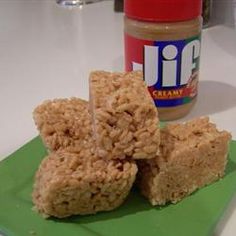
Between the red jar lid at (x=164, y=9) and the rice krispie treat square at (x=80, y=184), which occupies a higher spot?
the red jar lid at (x=164, y=9)

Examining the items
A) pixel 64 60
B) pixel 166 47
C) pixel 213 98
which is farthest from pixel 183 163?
pixel 64 60

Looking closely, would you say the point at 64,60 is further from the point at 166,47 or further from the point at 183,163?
the point at 183,163

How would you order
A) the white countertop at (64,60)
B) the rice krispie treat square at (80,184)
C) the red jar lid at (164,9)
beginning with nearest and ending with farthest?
1. the rice krispie treat square at (80,184)
2. the red jar lid at (164,9)
3. the white countertop at (64,60)

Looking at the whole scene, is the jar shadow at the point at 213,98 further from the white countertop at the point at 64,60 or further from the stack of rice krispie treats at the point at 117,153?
the stack of rice krispie treats at the point at 117,153

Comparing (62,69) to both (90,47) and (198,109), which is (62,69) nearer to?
(90,47)

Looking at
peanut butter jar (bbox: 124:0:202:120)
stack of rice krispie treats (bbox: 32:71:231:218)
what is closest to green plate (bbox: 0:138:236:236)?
stack of rice krispie treats (bbox: 32:71:231:218)

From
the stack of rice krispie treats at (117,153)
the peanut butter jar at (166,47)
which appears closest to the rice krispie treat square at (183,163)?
the stack of rice krispie treats at (117,153)
